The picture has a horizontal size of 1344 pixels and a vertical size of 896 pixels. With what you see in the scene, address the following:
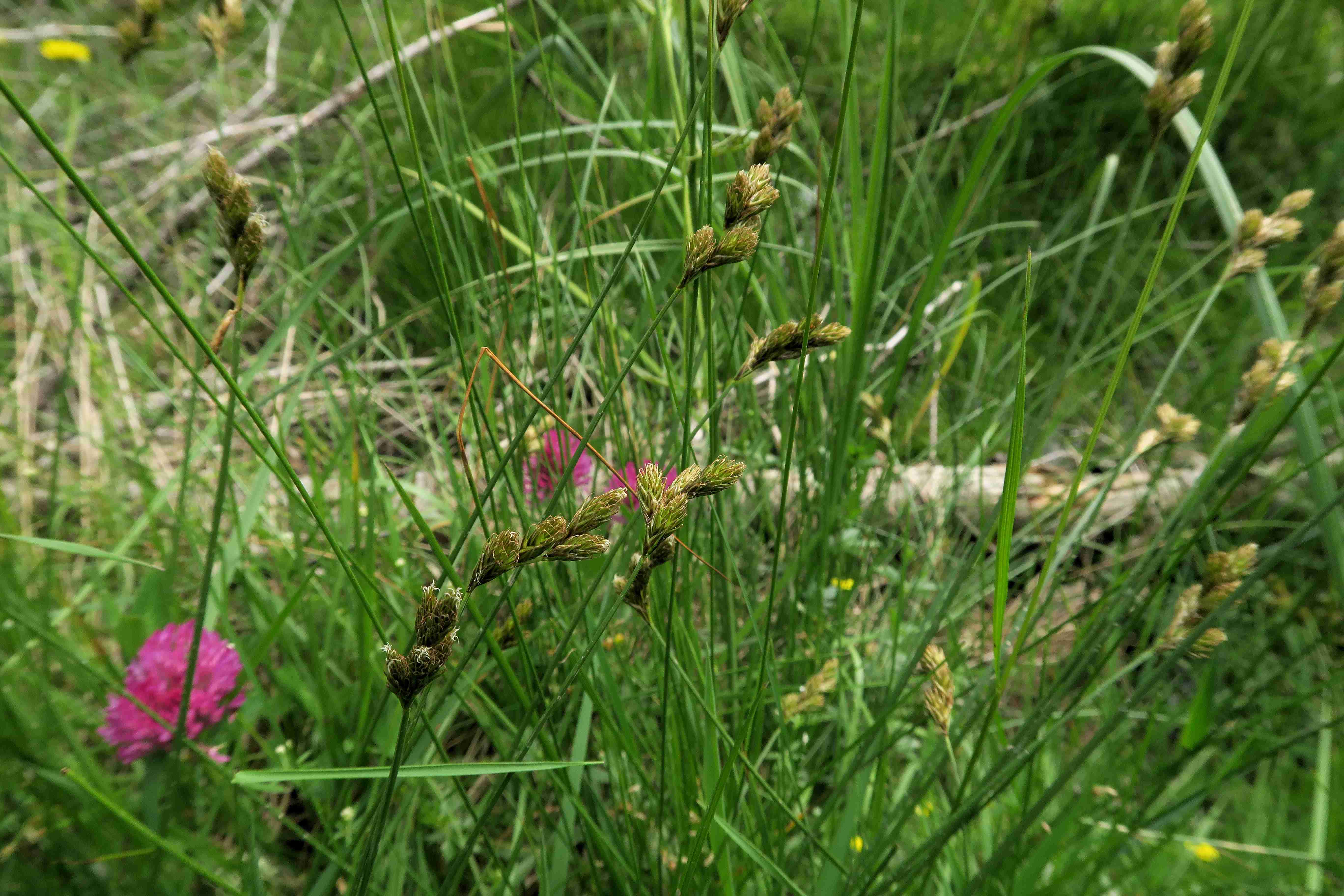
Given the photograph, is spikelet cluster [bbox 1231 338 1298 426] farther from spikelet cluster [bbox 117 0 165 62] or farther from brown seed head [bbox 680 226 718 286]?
spikelet cluster [bbox 117 0 165 62]

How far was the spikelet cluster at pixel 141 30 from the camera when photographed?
80 centimetres

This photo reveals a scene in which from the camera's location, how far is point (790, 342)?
0.45m

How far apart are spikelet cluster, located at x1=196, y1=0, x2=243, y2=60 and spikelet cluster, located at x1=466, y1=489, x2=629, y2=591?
25.5 inches

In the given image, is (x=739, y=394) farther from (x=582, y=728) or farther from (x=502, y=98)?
(x=502, y=98)

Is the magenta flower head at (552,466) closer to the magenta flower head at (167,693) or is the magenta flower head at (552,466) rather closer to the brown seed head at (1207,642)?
the magenta flower head at (167,693)

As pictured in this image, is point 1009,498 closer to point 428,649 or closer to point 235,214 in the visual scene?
point 428,649

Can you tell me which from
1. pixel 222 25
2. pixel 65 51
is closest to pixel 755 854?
pixel 222 25

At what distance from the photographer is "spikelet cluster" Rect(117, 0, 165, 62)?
2.63 feet

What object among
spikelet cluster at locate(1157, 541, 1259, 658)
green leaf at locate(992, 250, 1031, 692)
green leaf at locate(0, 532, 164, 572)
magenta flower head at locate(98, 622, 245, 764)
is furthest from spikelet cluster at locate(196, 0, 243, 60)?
spikelet cluster at locate(1157, 541, 1259, 658)

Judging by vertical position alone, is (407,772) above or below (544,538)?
below

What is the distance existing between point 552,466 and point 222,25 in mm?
551

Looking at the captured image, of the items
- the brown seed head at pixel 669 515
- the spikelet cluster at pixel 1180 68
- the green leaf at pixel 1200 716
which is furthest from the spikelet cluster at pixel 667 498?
the green leaf at pixel 1200 716

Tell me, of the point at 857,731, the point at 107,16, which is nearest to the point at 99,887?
the point at 857,731

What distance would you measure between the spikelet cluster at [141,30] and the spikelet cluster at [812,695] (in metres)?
0.92
